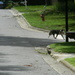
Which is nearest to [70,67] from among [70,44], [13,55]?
[13,55]

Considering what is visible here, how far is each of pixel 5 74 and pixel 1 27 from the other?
77.7ft

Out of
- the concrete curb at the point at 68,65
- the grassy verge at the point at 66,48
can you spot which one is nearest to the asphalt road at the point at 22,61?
the concrete curb at the point at 68,65

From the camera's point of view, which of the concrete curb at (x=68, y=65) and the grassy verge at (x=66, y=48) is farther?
the grassy verge at (x=66, y=48)

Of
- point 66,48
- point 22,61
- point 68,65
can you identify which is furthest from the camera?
point 66,48

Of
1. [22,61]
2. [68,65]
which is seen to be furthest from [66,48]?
[68,65]

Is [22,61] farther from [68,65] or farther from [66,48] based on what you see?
[66,48]

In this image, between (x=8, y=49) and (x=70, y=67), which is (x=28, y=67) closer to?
(x=70, y=67)

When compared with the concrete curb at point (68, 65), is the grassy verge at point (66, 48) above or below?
below

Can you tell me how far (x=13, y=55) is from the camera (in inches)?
695

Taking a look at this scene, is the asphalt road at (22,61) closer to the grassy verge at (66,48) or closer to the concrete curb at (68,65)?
the concrete curb at (68,65)

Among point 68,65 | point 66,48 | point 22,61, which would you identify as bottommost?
point 66,48

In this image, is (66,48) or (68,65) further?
(66,48)

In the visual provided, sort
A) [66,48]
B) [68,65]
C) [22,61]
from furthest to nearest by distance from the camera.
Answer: [66,48] < [22,61] < [68,65]

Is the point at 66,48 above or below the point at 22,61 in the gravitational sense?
below
